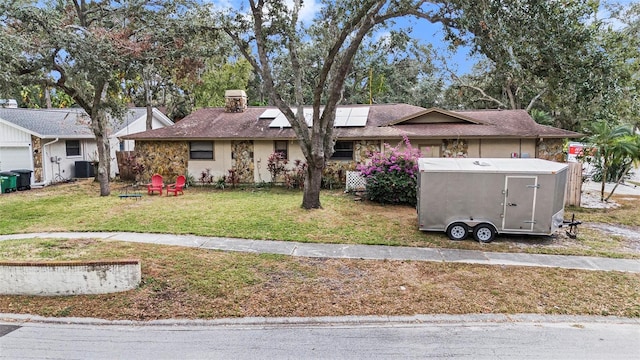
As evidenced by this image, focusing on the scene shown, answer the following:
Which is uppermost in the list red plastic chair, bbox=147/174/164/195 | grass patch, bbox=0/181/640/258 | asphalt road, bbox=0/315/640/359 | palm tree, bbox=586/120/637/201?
palm tree, bbox=586/120/637/201

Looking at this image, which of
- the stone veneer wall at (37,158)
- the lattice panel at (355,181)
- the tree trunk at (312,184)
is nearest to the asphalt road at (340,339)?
the tree trunk at (312,184)

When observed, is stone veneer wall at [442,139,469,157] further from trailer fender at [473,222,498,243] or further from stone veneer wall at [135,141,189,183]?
stone veneer wall at [135,141,189,183]

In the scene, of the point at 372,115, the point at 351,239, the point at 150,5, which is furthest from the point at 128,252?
the point at 372,115

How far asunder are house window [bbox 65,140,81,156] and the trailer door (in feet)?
71.7

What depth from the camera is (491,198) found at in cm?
977

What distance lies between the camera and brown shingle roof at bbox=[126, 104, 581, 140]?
55.0 ft

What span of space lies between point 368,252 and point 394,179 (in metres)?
5.41

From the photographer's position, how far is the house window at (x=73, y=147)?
21562mm

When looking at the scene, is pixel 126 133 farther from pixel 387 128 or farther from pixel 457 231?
pixel 457 231

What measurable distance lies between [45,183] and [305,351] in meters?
20.2

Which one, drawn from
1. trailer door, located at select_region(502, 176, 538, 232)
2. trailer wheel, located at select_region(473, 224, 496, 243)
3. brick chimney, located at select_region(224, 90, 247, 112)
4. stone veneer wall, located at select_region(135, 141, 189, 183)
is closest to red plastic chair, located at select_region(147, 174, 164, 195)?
stone veneer wall, located at select_region(135, 141, 189, 183)

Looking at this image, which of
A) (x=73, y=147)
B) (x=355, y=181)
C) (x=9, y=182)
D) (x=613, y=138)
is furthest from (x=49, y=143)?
(x=613, y=138)

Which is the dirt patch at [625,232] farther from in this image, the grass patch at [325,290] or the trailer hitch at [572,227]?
the grass patch at [325,290]

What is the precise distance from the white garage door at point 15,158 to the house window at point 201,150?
7.84m
